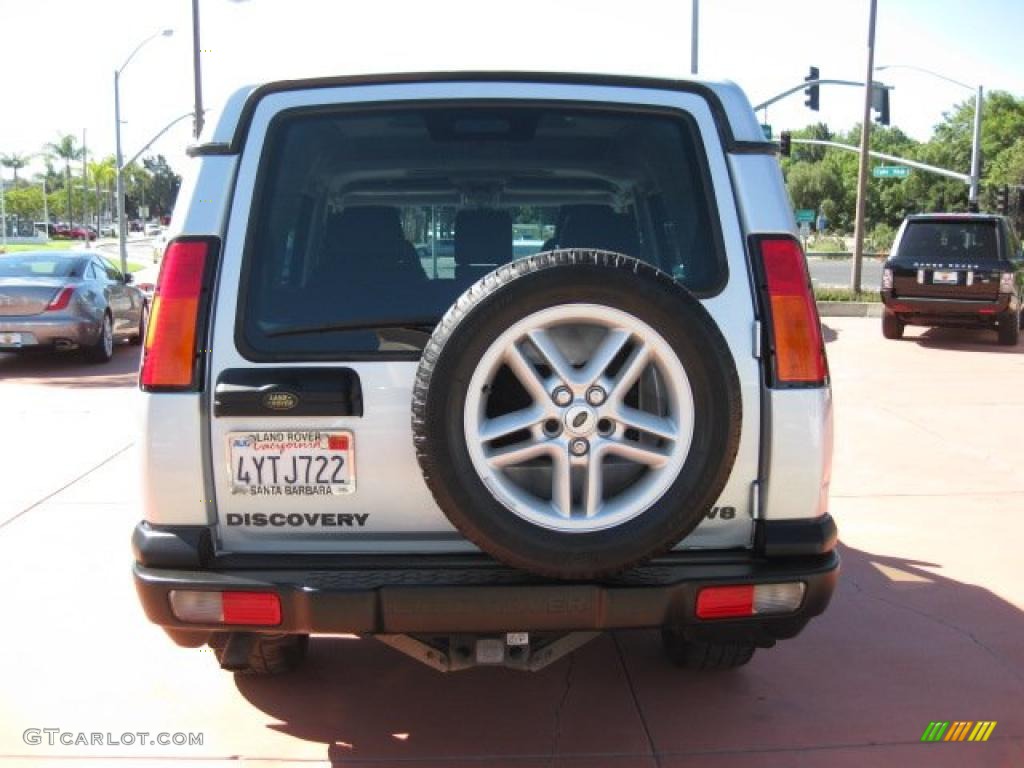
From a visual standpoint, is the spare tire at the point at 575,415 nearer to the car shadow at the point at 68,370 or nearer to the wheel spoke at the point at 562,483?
the wheel spoke at the point at 562,483

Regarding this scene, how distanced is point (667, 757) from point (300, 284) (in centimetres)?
188

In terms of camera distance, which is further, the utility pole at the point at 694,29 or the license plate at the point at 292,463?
the utility pole at the point at 694,29

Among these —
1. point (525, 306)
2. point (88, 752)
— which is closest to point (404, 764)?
point (88, 752)

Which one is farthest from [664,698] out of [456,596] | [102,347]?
[102,347]

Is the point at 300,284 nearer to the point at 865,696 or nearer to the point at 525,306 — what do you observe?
the point at 525,306

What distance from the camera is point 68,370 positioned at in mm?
12555

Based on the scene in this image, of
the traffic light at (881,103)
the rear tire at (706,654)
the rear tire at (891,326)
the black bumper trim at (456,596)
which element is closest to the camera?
the black bumper trim at (456,596)

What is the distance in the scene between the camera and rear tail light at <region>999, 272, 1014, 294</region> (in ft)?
45.2

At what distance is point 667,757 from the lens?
329 centimetres

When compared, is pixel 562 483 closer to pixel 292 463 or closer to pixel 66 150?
pixel 292 463

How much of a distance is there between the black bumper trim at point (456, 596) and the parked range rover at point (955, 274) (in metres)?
12.6

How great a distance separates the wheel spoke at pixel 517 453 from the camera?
2586 mm

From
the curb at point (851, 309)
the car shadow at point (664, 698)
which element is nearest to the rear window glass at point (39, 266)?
the car shadow at point (664, 698)

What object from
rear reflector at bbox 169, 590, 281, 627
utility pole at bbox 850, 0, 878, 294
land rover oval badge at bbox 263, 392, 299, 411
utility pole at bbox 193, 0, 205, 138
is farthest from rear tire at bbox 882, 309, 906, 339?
utility pole at bbox 193, 0, 205, 138
